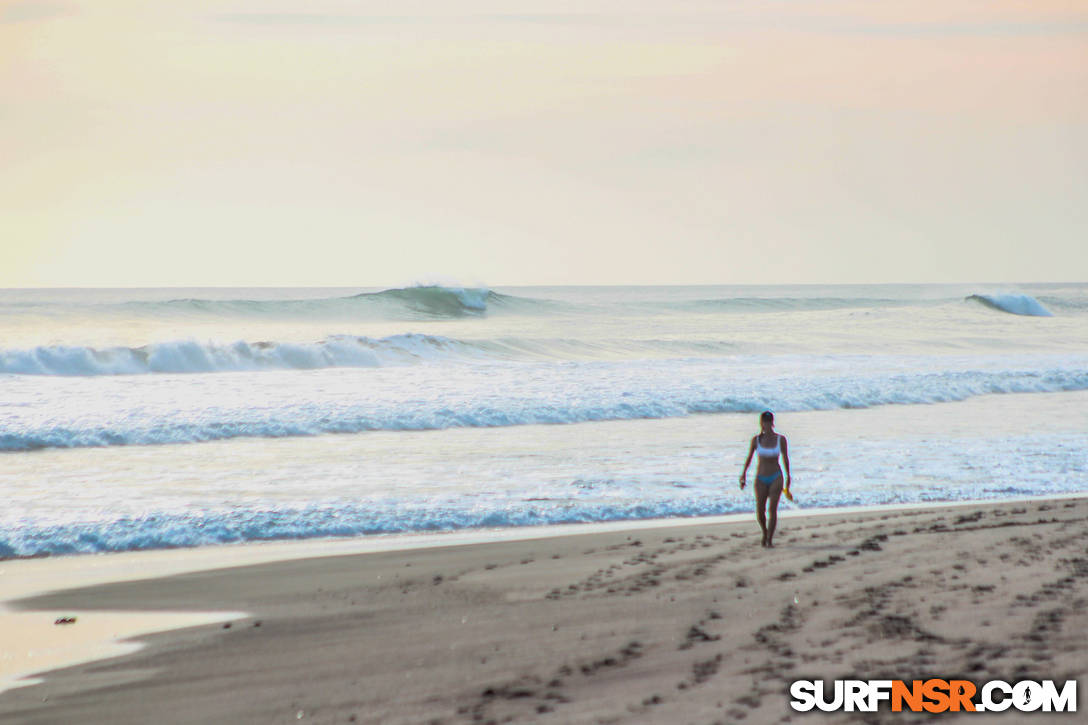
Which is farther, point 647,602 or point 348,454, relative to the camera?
point 348,454

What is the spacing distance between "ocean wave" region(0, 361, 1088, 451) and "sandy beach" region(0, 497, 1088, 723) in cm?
854

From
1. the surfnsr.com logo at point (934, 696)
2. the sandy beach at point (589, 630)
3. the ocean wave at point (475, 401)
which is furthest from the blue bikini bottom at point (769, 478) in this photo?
the ocean wave at point (475, 401)

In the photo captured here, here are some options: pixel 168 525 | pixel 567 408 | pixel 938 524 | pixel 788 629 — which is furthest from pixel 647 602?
pixel 567 408

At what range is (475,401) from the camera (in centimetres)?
1991

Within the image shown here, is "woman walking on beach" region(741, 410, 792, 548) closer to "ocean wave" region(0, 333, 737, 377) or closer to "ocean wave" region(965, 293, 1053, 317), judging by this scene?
"ocean wave" region(0, 333, 737, 377)

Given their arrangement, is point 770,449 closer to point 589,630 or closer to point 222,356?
point 589,630

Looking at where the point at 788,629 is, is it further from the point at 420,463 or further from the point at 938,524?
the point at 420,463

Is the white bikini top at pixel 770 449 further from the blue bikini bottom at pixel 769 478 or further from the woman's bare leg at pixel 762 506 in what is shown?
the woman's bare leg at pixel 762 506

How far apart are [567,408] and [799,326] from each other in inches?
1364

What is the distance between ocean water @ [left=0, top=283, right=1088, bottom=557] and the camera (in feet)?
35.0

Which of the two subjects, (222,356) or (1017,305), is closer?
(222,356)

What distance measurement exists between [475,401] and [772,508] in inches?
459

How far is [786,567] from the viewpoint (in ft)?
24.9

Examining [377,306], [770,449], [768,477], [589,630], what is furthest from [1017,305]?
[589,630]
